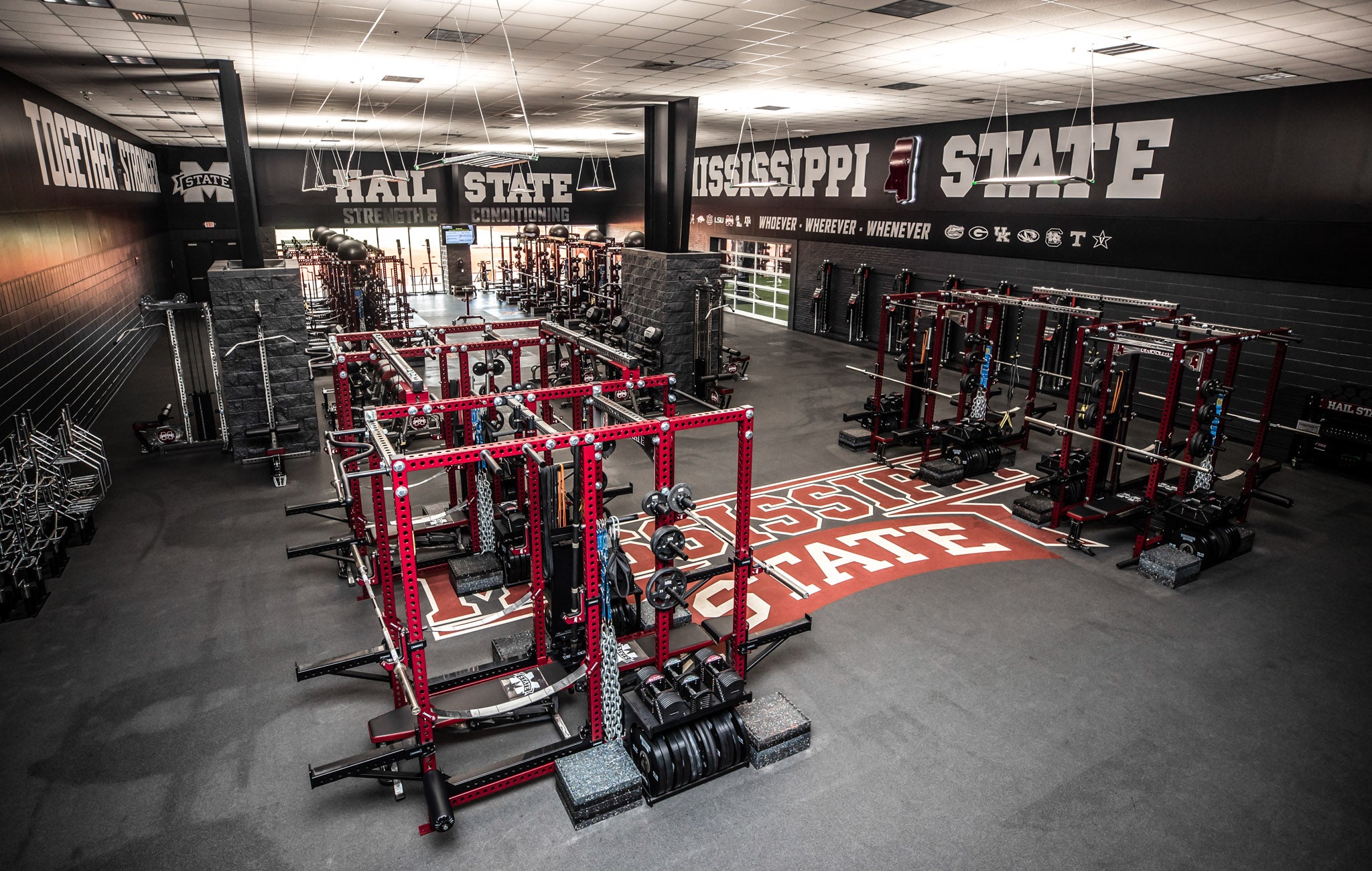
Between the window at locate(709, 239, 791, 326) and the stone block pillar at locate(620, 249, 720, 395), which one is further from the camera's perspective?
the window at locate(709, 239, 791, 326)

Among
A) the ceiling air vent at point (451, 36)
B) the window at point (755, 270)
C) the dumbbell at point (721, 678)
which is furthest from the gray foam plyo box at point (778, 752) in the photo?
the window at point (755, 270)

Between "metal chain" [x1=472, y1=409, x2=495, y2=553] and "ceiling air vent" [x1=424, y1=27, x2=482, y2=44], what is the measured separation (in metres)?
3.61

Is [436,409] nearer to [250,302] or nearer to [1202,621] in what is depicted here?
[250,302]

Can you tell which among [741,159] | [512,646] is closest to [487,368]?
[512,646]

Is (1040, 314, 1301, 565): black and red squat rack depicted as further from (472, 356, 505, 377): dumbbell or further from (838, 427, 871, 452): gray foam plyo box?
(472, 356, 505, 377): dumbbell

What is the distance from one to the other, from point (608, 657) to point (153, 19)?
6901mm

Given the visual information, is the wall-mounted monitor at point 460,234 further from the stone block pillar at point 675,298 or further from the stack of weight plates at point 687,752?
the stack of weight plates at point 687,752

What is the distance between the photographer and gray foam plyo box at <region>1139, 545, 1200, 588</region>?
21.8 ft

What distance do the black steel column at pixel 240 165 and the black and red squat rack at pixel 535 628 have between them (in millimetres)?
5253

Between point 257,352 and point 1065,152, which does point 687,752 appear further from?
point 1065,152

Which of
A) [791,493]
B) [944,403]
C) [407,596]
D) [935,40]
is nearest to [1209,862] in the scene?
[407,596]

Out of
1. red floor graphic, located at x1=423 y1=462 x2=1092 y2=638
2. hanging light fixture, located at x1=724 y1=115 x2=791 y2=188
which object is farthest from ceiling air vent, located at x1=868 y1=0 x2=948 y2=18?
hanging light fixture, located at x1=724 y1=115 x2=791 y2=188

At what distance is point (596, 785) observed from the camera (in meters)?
4.07

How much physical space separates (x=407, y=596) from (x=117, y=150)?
50.0 ft
